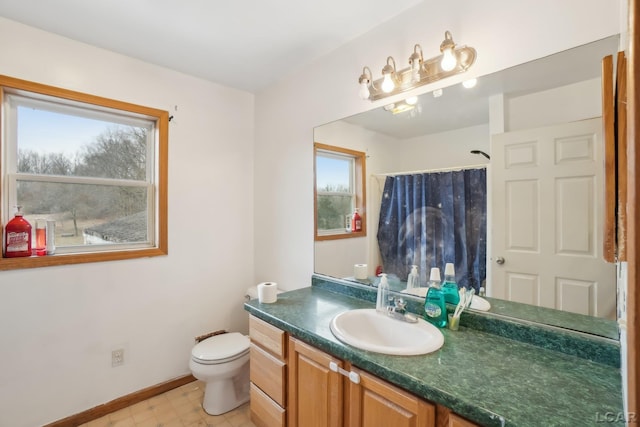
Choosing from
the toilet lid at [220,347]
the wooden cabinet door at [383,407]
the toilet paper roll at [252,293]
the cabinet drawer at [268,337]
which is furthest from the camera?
the toilet paper roll at [252,293]

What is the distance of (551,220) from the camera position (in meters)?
1.18

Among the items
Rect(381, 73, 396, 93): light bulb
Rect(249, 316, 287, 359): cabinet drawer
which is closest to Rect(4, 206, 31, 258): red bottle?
Rect(249, 316, 287, 359): cabinet drawer

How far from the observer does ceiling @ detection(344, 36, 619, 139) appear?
1.09 meters

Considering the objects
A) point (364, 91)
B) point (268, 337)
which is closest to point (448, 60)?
point (364, 91)

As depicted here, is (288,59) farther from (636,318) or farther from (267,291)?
(636,318)

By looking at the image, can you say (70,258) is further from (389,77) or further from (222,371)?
(389,77)

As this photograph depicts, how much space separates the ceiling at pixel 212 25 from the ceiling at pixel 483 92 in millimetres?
531

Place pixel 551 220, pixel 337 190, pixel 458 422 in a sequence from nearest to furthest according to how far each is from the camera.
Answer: pixel 458 422, pixel 551 220, pixel 337 190

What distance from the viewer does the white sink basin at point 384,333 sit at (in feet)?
3.63

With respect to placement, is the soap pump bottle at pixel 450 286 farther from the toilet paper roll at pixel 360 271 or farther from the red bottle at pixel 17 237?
the red bottle at pixel 17 237

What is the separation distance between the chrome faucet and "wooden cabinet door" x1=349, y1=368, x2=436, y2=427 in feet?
1.18

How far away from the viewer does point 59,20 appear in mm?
1635

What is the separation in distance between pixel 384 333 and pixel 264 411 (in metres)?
0.84

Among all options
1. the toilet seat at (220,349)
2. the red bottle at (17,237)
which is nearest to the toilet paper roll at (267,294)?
the toilet seat at (220,349)
